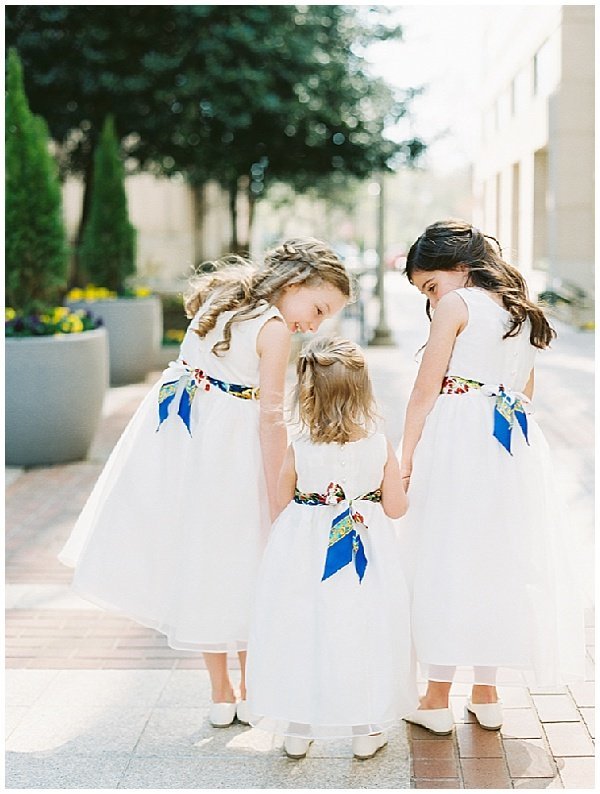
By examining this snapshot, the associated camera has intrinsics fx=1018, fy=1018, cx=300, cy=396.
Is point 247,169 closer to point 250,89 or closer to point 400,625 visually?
point 250,89

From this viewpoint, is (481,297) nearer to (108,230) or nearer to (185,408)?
(185,408)

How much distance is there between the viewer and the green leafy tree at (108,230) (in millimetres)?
13117

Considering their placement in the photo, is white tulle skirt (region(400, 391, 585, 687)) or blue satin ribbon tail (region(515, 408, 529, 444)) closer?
white tulle skirt (region(400, 391, 585, 687))

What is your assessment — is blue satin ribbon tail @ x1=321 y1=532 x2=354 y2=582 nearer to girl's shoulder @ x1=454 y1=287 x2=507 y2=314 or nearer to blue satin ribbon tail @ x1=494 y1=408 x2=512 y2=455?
blue satin ribbon tail @ x1=494 y1=408 x2=512 y2=455

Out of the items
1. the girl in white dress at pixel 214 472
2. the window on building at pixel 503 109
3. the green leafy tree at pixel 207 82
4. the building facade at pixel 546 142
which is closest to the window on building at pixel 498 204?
the building facade at pixel 546 142

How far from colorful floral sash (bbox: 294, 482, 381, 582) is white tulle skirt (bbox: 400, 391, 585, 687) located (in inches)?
11.3

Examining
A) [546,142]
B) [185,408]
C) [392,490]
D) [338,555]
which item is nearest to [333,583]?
[338,555]

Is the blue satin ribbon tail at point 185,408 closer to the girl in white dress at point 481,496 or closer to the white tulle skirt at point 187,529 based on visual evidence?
the white tulle skirt at point 187,529

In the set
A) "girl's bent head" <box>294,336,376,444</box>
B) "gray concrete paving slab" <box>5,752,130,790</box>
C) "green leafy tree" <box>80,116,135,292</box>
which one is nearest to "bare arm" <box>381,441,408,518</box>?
"girl's bent head" <box>294,336,376,444</box>

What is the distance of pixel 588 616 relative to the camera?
4566 mm

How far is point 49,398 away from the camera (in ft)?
25.0

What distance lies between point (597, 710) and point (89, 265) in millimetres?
10880

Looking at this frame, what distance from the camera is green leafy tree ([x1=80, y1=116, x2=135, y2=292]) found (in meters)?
13.1

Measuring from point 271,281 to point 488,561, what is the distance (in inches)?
46.0
